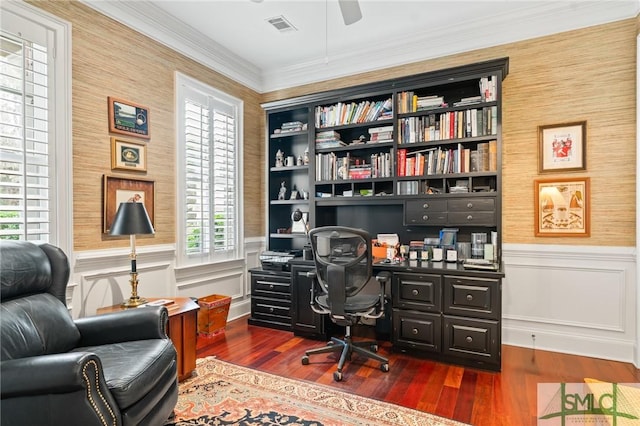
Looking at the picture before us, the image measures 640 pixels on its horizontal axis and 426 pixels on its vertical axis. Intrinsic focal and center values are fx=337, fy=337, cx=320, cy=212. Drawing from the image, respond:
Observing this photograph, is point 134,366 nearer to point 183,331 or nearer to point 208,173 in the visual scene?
point 183,331

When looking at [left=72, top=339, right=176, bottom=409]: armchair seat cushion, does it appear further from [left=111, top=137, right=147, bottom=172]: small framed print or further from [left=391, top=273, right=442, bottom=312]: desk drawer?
[left=391, top=273, right=442, bottom=312]: desk drawer

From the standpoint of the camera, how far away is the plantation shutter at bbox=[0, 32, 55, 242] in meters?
2.19

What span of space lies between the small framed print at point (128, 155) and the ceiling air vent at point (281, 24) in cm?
172

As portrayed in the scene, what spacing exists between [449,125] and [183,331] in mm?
2932

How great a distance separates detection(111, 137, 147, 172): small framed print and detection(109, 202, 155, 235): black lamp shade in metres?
0.52

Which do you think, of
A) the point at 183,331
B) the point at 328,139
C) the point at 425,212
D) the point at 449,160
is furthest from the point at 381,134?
the point at 183,331

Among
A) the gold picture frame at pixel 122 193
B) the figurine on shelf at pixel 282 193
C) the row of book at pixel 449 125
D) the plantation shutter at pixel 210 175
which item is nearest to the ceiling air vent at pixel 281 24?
the plantation shutter at pixel 210 175

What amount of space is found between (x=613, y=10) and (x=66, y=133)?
15.0 ft

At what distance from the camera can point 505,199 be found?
331 centimetres

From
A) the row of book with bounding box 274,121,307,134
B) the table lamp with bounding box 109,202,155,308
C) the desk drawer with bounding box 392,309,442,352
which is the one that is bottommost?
the desk drawer with bounding box 392,309,442,352

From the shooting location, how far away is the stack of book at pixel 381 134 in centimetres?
352

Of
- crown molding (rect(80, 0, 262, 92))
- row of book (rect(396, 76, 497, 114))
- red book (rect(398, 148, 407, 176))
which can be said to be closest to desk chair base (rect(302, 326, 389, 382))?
red book (rect(398, 148, 407, 176))

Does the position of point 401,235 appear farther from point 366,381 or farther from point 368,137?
point 366,381

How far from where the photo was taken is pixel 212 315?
335 centimetres
